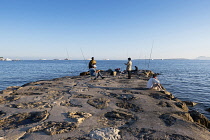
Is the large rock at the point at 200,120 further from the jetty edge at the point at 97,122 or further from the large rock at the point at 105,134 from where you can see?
the large rock at the point at 105,134

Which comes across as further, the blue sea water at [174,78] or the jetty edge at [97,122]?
the blue sea water at [174,78]

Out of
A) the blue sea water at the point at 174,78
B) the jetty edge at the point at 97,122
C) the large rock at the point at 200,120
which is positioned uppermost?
the jetty edge at the point at 97,122

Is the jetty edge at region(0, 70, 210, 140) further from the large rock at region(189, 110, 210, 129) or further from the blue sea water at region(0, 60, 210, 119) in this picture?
the blue sea water at region(0, 60, 210, 119)

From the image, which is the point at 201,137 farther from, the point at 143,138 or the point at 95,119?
the point at 95,119

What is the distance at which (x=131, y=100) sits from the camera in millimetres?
6035

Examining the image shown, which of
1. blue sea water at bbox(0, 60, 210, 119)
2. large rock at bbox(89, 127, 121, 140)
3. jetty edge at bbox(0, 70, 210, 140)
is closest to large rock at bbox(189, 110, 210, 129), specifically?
Result: jetty edge at bbox(0, 70, 210, 140)

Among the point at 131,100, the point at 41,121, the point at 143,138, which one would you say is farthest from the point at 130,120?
the point at 41,121

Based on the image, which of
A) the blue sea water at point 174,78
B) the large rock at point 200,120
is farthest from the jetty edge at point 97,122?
the blue sea water at point 174,78

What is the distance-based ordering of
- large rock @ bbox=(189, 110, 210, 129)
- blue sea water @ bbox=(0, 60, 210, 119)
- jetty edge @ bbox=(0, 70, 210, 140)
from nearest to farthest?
1. jetty edge @ bbox=(0, 70, 210, 140)
2. large rock @ bbox=(189, 110, 210, 129)
3. blue sea water @ bbox=(0, 60, 210, 119)

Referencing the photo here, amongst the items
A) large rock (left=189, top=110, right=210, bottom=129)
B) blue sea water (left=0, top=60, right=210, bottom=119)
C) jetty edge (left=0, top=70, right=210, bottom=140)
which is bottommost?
blue sea water (left=0, top=60, right=210, bottom=119)

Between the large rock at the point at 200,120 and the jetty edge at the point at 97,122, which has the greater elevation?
the jetty edge at the point at 97,122

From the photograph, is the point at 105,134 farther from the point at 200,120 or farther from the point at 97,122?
the point at 200,120

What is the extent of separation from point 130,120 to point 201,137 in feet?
5.90

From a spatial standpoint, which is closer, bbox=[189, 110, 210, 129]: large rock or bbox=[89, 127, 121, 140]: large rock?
bbox=[89, 127, 121, 140]: large rock
